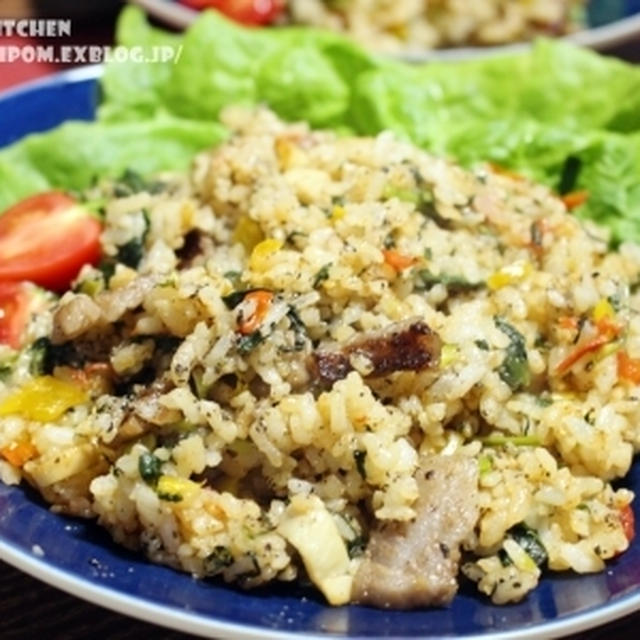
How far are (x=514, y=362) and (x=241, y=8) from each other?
2.95 metres

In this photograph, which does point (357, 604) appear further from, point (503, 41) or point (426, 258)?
point (503, 41)

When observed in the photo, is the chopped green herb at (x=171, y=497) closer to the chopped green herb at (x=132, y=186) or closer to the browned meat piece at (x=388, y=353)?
the browned meat piece at (x=388, y=353)

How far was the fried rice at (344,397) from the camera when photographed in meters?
2.52

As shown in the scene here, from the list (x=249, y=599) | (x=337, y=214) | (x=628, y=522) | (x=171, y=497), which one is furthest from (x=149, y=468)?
(x=628, y=522)

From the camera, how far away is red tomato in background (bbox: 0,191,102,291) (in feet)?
11.1

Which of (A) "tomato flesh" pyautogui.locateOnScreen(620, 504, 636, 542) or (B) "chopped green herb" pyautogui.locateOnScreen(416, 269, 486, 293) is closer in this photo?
(A) "tomato flesh" pyautogui.locateOnScreen(620, 504, 636, 542)

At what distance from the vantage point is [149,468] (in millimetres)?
2564

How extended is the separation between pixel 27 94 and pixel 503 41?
231 cm

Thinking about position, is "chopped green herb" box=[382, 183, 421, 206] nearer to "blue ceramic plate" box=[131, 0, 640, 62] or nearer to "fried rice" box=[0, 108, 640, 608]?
"fried rice" box=[0, 108, 640, 608]

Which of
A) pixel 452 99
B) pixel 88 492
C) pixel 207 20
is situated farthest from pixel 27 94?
pixel 88 492

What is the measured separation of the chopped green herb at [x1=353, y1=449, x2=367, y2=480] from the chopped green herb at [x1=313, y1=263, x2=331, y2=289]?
435 mm

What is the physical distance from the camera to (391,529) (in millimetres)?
2525

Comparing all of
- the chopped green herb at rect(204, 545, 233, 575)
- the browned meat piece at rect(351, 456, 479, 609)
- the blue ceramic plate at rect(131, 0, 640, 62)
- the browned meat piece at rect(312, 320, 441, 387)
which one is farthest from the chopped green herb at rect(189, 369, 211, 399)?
the blue ceramic plate at rect(131, 0, 640, 62)

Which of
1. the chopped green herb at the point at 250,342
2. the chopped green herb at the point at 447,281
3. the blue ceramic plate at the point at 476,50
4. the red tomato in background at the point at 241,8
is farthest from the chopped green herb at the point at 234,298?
the red tomato in background at the point at 241,8
